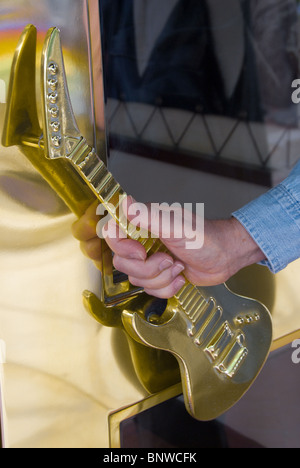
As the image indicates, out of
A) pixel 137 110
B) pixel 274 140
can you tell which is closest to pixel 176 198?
pixel 137 110

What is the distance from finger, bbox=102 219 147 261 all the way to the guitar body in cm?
8

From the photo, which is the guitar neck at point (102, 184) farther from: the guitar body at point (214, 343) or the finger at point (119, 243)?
the guitar body at point (214, 343)

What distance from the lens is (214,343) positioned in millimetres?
750

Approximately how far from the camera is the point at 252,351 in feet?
2.67

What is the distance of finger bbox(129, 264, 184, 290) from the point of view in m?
0.67

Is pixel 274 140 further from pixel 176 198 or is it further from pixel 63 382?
pixel 63 382

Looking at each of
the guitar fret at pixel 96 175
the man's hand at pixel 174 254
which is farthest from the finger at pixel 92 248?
the guitar fret at pixel 96 175

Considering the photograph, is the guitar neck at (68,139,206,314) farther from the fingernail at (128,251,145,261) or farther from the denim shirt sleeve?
the denim shirt sleeve

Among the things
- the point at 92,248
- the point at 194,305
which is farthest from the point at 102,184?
the point at 194,305

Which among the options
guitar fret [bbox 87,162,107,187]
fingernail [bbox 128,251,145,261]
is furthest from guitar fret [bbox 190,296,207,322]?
guitar fret [bbox 87,162,107,187]

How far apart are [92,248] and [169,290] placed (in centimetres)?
10

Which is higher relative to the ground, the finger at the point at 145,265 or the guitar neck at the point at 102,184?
the guitar neck at the point at 102,184

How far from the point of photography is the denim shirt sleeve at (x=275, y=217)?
0.74 m

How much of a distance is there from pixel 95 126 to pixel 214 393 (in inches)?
14.3
